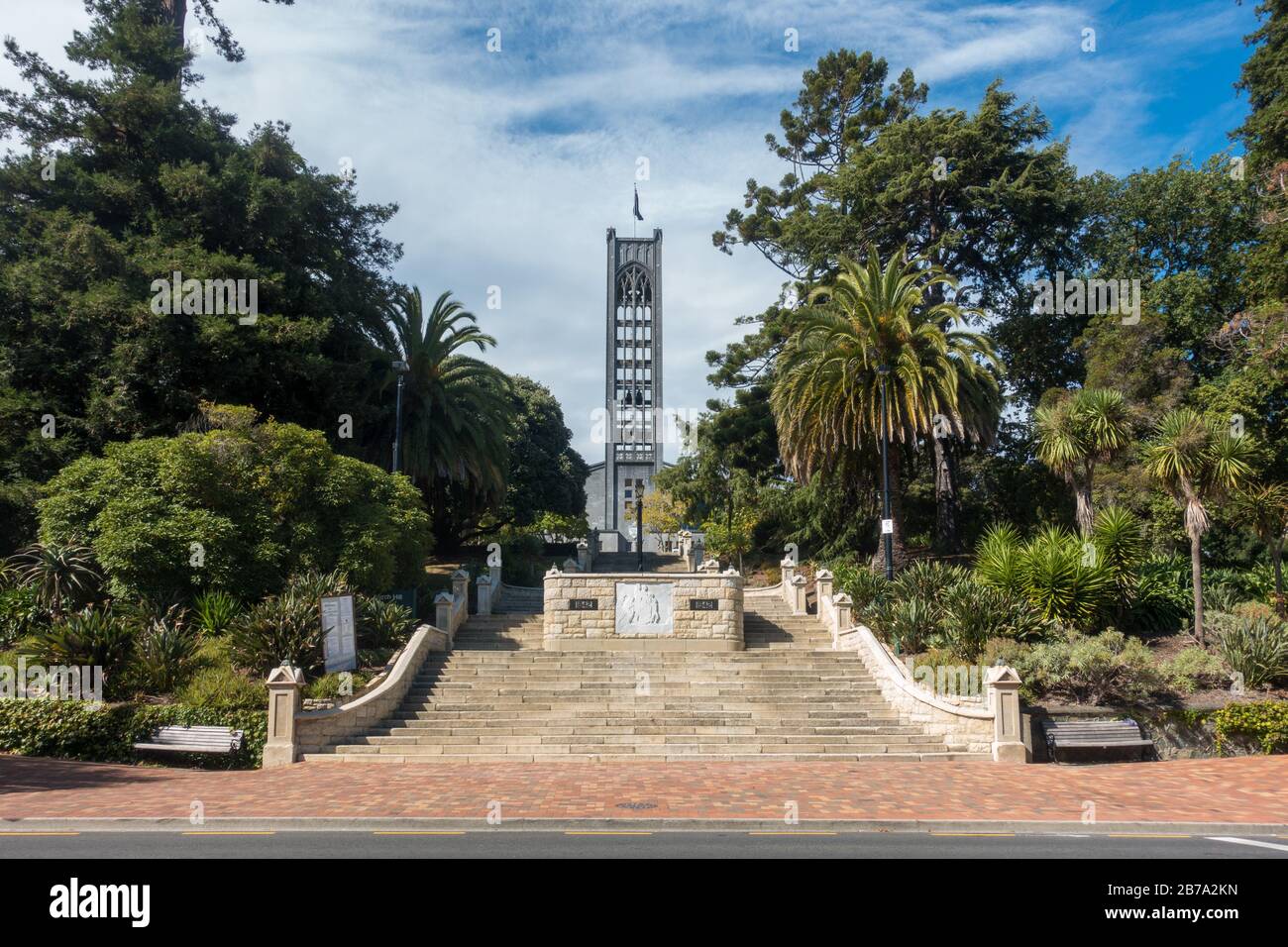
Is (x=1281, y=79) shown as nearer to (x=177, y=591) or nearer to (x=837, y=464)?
(x=837, y=464)

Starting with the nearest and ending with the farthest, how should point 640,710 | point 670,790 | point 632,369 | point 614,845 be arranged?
point 614,845 → point 670,790 → point 640,710 → point 632,369

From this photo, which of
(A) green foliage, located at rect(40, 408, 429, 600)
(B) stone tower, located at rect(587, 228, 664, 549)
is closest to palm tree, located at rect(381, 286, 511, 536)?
(A) green foliage, located at rect(40, 408, 429, 600)

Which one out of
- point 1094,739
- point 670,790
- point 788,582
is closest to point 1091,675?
point 1094,739

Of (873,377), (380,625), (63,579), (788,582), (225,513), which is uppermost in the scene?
(873,377)

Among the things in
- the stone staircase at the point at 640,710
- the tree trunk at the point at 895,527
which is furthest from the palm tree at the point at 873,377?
the stone staircase at the point at 640,710

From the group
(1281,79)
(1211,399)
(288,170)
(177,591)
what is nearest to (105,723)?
(177,591)

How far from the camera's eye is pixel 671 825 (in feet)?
34.1

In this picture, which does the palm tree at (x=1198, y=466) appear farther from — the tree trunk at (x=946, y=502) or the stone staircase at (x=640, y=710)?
the tree trunk at (x=946, y=502)

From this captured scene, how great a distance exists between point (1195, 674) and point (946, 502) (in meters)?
13.3

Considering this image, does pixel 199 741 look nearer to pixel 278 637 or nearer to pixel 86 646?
pixel 278 637

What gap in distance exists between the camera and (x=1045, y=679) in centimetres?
1730

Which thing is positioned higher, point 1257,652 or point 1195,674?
point 1257,652

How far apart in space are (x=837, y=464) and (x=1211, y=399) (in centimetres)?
1139

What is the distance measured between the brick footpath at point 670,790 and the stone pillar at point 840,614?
7224 mm
